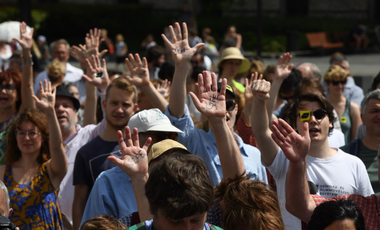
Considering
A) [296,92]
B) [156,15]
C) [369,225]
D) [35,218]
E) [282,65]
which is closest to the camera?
[369,225]

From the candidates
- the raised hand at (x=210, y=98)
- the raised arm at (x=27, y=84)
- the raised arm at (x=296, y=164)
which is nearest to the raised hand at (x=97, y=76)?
the raised arm at (x=27, y=84)

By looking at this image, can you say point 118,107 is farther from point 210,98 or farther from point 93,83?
point 210,98

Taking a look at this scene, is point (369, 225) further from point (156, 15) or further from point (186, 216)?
point (156, 15)

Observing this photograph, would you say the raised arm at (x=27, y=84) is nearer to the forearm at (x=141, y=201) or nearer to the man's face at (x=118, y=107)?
the man's face at (x=118, y=107)

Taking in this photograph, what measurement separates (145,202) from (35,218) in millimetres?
1720

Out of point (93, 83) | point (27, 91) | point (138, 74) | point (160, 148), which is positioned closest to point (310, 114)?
point (160, 148)

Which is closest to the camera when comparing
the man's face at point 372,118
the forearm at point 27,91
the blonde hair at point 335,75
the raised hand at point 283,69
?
the man's face at point 372,118

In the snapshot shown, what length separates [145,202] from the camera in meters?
2.85

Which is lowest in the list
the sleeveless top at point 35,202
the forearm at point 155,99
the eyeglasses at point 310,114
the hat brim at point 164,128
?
the sleeveless top at point 35,202

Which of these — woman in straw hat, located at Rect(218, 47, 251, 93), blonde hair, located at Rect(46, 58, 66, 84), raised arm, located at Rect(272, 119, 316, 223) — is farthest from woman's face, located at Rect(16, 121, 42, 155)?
woman in straw hat, located at Rect(218, 47, 251, 93)

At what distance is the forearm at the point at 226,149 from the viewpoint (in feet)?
11.2

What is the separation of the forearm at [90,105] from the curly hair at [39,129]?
1.00 meters

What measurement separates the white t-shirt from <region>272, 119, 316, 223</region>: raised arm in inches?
20.4

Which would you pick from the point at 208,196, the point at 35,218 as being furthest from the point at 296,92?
the point at 208,196
